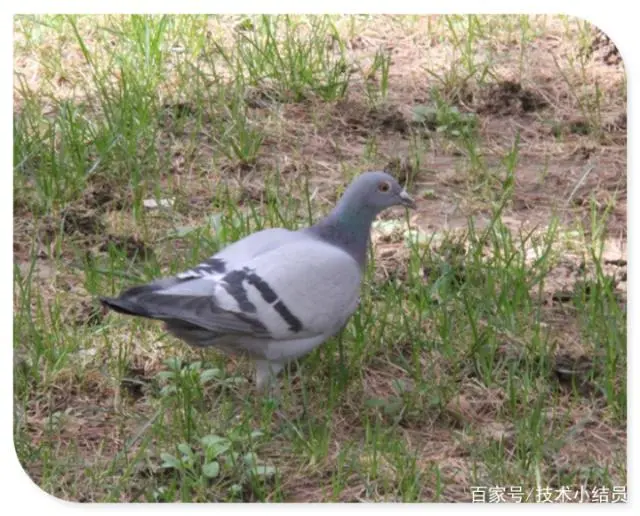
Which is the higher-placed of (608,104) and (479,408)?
(608,104)

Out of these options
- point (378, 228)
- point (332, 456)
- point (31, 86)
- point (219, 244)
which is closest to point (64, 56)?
point (31, 86)

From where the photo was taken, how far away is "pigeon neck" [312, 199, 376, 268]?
3.98 meters

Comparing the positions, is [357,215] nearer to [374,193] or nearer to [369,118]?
[374,193]

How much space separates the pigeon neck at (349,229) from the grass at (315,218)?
0.71 feet

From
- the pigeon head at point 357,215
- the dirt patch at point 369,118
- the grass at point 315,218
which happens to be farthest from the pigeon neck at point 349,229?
the dirt patch at point 369,118

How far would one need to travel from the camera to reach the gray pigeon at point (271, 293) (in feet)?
12.2

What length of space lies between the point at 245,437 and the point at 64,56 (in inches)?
50.7

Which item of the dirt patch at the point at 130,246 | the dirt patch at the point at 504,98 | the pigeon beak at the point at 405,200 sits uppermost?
the dirt patch at the point at 504,98

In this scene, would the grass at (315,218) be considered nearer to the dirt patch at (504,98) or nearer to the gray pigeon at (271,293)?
the dirt patch at (504,98)

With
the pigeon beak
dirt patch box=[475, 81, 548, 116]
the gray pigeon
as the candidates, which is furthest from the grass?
the pigeon beak

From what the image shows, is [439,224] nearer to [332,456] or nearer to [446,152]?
[446,152]

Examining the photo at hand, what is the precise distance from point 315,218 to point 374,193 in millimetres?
456

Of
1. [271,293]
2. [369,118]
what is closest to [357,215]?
[271,293]

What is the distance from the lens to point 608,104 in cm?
424
